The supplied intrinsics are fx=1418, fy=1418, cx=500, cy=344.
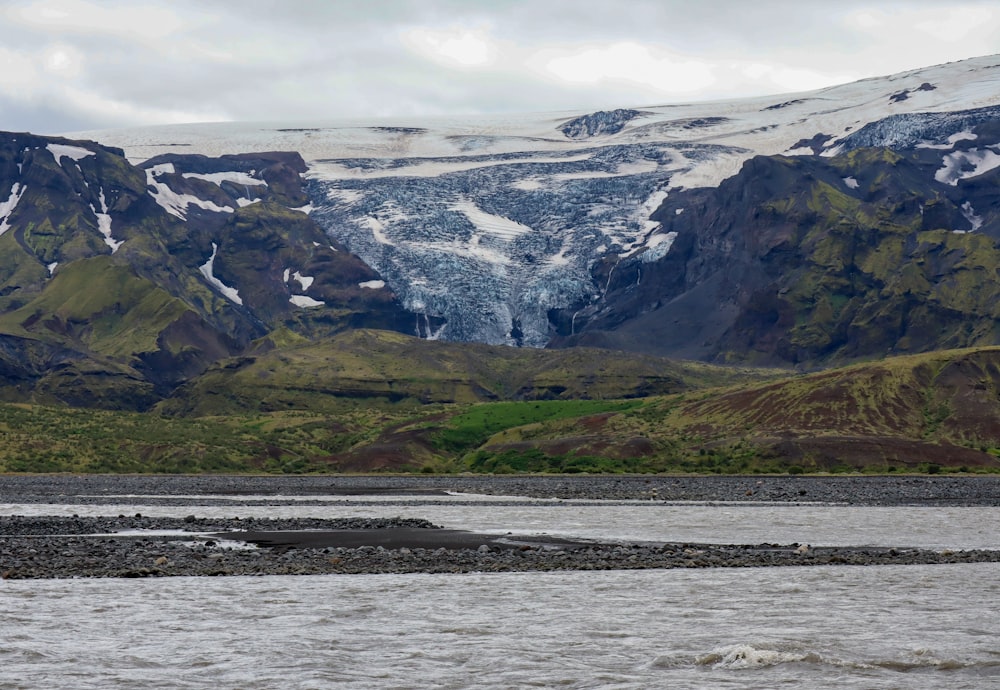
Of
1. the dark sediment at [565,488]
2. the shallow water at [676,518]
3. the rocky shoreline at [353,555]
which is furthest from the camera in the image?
the dark sediment at [565,488]

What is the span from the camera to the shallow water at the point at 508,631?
3654 cm

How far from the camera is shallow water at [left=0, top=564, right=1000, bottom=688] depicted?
120ft

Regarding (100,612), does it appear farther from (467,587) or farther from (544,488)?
(544,488)

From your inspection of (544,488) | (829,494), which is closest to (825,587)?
(829,494)

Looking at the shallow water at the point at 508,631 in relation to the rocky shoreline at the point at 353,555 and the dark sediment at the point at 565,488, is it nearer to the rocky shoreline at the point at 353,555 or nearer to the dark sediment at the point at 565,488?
the rocky shoreline at the point at 353,555

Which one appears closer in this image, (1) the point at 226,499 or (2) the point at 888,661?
(2) the point at 888,661

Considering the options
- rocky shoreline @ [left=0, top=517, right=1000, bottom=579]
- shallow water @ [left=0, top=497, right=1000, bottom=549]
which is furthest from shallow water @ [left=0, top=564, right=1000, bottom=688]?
shallow water @ [left=0, top=497, right=1000, bottom=549]

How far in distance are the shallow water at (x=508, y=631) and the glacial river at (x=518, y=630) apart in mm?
91

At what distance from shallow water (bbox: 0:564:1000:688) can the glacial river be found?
0.09 m

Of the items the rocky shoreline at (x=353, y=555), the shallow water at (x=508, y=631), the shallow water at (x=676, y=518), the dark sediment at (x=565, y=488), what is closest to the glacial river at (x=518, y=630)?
the shallow water at (x=508, y=631)

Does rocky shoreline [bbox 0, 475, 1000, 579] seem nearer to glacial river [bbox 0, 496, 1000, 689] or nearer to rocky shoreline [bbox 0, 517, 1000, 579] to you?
rocky shoreline [bbox 0, 517, 1000, 579]

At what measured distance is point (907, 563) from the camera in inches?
2530

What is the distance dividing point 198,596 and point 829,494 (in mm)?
94326

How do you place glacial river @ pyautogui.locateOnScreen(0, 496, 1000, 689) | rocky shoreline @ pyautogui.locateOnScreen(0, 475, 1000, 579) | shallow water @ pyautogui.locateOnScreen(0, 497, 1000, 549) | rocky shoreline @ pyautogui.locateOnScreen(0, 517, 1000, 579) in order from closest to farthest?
glacial river @ pyautogui.locateOnScreen(0, 496, 1000, 689), rocky shoreline @ pyautogui.locateOnScreen(0, 517, 1000, 579), rocky shoreline @ pyautogui.locateOnScreen(0, 475, 1000, 579), shallow water @ pyautogui.locateOnScreen(0, 497, 1000, 549)
